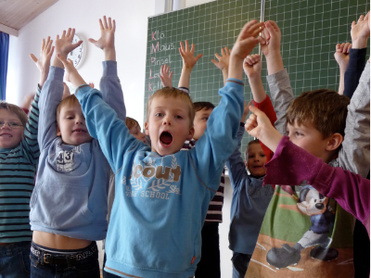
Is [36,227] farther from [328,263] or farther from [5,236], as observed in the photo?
[328,263]

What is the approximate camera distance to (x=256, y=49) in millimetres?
2838

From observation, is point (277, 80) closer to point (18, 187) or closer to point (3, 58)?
point (18, 187)

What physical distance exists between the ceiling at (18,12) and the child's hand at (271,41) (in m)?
4.23

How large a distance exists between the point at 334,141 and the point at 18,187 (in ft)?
4.95

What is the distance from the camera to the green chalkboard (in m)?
2.51

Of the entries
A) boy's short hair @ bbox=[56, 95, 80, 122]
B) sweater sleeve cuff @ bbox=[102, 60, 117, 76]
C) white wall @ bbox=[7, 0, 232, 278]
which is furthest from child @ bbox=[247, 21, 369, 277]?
white wall @ bbox=[7, 0, 232, 278]

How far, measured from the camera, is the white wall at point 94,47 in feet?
12.9

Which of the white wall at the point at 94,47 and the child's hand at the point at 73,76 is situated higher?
the white wall at the point at 94,47

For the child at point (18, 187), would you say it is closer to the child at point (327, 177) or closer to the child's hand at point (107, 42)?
the child's hand at point (107, 42)

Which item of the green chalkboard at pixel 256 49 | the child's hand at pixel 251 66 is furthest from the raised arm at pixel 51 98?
the green chalkboard at pixel 256 49

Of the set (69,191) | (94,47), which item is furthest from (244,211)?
(94,47)

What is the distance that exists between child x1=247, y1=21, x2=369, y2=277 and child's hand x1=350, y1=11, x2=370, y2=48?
27 cm

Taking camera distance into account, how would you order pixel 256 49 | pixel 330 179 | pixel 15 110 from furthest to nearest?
pixel 256 49
pixel 15 110
pixel 330 179

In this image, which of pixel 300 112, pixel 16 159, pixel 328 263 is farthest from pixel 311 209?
pixel 16 159
